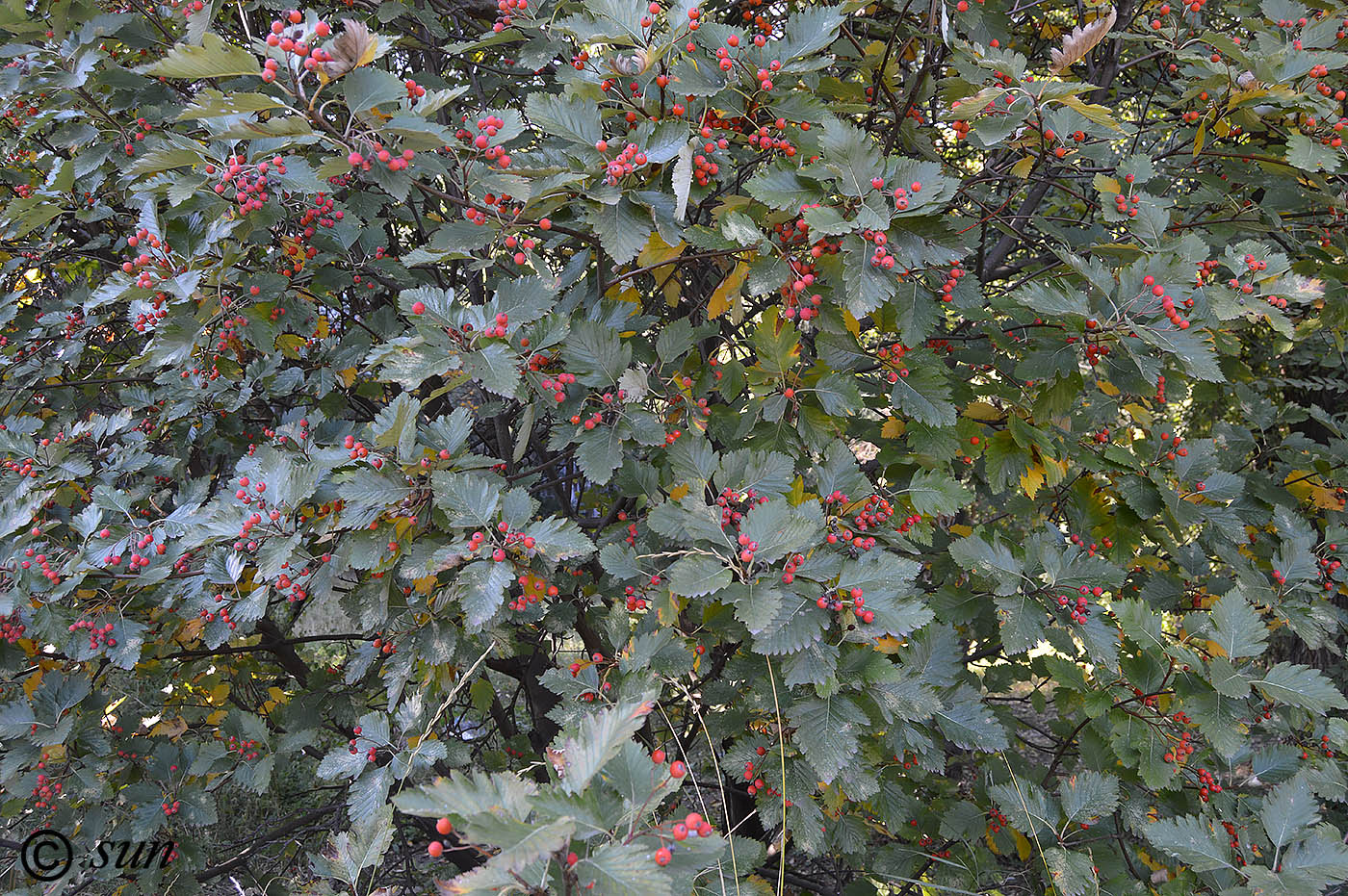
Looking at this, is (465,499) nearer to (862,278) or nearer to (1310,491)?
(862,278)

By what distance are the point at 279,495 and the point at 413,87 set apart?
96cm

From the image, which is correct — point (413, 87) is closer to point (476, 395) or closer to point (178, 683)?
point (476, 395)

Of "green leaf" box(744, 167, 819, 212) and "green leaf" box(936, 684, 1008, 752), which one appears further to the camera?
"green leaf" box(936, 684, 1008, 752)

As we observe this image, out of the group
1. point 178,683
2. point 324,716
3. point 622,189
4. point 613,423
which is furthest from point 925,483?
point 178,683

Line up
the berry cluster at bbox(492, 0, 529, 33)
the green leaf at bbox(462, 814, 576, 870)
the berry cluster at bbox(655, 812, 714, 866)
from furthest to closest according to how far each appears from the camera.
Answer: the berry cluster at bbox(492, 0, 529, 33)
the berry cluster at bbox(655, 812, 714, 866)
the green leaf at bbox(462, 814, 576, 870)

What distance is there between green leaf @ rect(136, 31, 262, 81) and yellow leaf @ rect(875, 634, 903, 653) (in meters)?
1.63

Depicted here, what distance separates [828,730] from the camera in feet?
5.50

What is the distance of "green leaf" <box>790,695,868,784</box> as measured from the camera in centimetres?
163

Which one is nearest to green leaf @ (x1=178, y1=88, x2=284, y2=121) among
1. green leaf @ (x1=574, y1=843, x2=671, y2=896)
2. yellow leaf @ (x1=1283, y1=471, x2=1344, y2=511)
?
green leaf @ (x1=574, y1=843, x2=671, y2=896)

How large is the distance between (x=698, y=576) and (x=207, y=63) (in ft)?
3.98

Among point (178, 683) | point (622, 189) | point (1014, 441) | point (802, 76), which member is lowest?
point (178, 683)

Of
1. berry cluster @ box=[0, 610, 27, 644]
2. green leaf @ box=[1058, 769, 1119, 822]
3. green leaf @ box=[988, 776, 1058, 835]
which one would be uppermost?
green leaf @ box=[1058, 769, 1119, 822]

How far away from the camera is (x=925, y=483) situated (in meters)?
2.12

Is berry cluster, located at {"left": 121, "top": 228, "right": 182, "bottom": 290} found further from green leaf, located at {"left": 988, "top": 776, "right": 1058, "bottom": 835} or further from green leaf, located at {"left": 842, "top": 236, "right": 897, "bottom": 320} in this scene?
green leaf, located at {"left": 988, "top": 776, "right": 1058, "bottom": 835}
